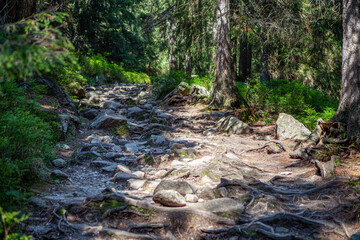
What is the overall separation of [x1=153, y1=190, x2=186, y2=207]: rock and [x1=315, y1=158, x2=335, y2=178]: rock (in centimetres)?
255

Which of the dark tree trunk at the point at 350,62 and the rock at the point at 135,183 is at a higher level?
the dark tree trunk at the point at 350,62

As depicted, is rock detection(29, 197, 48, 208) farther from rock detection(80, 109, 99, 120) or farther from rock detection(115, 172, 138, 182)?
rock detection(80, 109, 99, 120)

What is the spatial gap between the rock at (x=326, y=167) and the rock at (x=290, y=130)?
92.4 inches

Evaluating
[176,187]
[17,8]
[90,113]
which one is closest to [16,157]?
[176,187]

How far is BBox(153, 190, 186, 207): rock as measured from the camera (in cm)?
354

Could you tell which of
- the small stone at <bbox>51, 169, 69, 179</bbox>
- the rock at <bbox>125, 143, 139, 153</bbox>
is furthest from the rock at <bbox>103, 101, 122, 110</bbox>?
the small stone at <bbox>51, 169, 69, 179</bbox>

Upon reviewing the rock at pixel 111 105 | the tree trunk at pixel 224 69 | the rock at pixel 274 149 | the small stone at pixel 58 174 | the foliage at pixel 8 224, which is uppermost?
the tree trunk at pixel 224 69

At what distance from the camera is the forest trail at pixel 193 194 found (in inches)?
124

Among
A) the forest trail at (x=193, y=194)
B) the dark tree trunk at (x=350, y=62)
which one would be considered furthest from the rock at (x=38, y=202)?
the dark tree trunk at (x=350, y=62)

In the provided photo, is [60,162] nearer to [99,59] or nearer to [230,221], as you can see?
[230,221]

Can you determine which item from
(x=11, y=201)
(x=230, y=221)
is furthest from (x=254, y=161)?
(x=11, y=201)

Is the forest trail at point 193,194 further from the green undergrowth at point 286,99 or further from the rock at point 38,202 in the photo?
the green undergrowth at point 286,99

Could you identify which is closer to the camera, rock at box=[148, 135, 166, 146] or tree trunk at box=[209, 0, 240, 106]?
rock at box=[148, 135, 166, 146]

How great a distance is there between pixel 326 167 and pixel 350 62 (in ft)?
7.86
